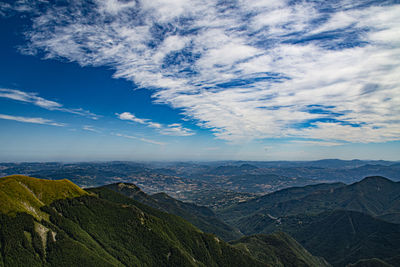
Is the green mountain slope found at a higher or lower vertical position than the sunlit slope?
lower

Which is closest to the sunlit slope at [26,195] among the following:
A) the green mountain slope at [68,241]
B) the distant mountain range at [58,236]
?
the distant mountain range at [58,236]

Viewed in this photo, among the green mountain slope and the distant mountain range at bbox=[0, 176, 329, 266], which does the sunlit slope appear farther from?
the green mountain slope

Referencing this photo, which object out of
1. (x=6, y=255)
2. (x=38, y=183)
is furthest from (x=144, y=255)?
(x=38, y=183)

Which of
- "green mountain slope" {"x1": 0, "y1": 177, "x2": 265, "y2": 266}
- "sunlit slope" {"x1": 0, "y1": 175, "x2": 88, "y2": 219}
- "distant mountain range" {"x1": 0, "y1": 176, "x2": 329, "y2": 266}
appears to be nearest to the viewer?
"green mountain slope" {"x1": 0, "y1": 177, "x2": 265, "y2": 266}

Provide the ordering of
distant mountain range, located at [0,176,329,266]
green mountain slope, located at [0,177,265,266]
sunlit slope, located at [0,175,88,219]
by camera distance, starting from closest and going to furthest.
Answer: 1. green mountain slope, located at [0,177,265,266]
2. distant mountain range, located at [0,176,329,266]
3. sunlit slope, located at [0,175,88,219]

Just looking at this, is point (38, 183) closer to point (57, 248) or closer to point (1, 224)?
point (1, 224)

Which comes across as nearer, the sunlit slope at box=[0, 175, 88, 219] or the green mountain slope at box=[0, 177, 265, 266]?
the green mountain slope at box=[0, 177, 265, 266]

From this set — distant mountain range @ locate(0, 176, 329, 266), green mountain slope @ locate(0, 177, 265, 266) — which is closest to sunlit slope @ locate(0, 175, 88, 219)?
distant mountain range @ locate(0, 176, 329, 266)

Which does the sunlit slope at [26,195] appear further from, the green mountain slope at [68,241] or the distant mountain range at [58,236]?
the green mountain slope at [68,241]

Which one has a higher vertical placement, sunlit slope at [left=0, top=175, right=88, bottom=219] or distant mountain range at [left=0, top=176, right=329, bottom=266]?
sunlit slope at [left=0, top=175, right=88, bottom=219]
